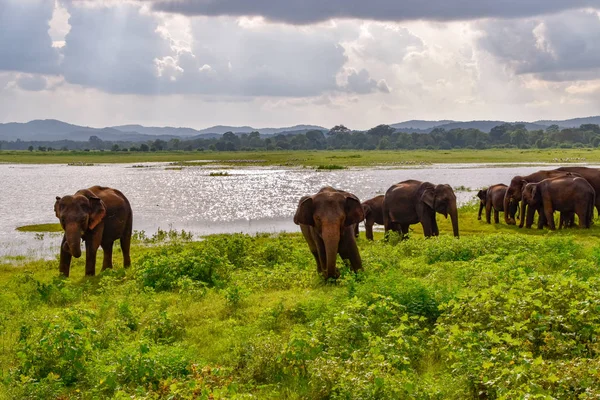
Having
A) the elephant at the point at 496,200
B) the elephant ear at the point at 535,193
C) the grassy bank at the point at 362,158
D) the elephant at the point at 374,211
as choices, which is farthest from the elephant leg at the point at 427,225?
the grassy bank at the point at 362,158

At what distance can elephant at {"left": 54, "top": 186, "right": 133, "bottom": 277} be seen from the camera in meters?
17.9

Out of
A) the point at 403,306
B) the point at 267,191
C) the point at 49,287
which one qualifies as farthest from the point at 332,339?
the point at 267,191

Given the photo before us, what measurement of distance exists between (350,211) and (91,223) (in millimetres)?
8260

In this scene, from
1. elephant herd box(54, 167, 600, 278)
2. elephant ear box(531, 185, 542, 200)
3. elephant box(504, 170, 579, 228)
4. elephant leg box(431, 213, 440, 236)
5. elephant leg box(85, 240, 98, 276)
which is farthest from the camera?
elephant box(504, 170, 579, 228)

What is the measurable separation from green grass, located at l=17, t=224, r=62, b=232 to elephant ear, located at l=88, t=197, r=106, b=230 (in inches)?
654

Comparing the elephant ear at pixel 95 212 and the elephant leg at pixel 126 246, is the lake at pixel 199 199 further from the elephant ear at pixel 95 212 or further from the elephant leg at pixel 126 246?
the elephant ear at pixel 95 212

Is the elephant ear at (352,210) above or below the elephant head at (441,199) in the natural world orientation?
above

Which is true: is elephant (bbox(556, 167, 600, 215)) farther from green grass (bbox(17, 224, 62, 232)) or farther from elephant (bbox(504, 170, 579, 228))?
green grass (bbox(17, 224, 62, 232))

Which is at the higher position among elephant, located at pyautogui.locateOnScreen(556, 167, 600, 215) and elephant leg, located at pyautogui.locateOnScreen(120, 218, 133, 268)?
elephant, located at pyautogui.locateOnScreen(556, 167, 600, 215)

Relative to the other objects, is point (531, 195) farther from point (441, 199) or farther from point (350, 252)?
point (350, 252)

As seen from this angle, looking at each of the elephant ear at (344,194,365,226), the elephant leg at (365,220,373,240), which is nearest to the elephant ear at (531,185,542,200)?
the elephant leg at (365,220,373,240)

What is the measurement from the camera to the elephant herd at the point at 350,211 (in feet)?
→ 50.5

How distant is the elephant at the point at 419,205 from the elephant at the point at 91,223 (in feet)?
36.8

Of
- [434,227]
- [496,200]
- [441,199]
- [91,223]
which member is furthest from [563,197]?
[91,223]
